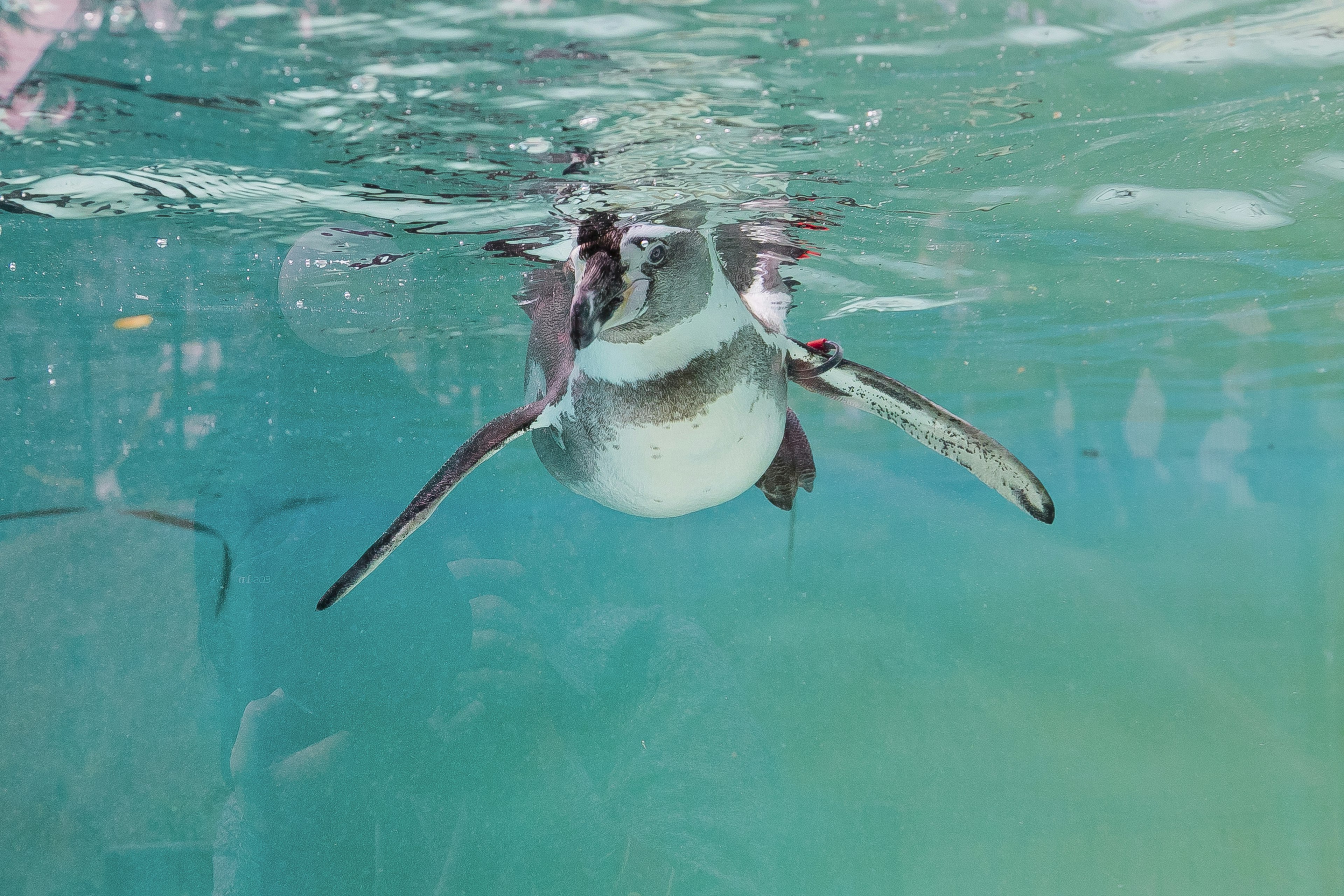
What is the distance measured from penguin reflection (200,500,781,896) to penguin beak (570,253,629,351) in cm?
889

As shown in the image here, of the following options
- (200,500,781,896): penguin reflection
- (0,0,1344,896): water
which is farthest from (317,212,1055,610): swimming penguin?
(200,500,781,896): penguin reflection

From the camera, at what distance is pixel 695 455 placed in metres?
3.26

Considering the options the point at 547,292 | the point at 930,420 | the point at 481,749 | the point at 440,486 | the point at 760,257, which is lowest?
the point at 481,749

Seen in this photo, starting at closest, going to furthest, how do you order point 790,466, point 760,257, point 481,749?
A: 1. point 790,466
2. point 760,257
3. point 481,749

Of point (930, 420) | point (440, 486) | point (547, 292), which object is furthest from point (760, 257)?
point (440, 486)

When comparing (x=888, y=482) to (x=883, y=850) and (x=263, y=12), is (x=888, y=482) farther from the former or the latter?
(x=263, y=12)

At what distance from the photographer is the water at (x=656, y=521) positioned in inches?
140

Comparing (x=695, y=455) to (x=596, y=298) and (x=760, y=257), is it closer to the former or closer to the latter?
(x=596, y=298)

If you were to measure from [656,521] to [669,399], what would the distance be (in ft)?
52.6

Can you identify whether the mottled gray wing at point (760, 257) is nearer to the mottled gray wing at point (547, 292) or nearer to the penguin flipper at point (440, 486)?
the mottled gray wing at point (547, 292)

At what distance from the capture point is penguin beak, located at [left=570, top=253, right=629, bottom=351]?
254 cm

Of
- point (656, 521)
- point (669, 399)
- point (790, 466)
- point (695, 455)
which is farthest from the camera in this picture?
point (656, 521)

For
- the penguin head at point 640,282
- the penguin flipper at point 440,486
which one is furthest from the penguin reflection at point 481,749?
the penguin head at point 640,282

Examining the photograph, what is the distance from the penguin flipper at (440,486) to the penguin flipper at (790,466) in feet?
4.28
